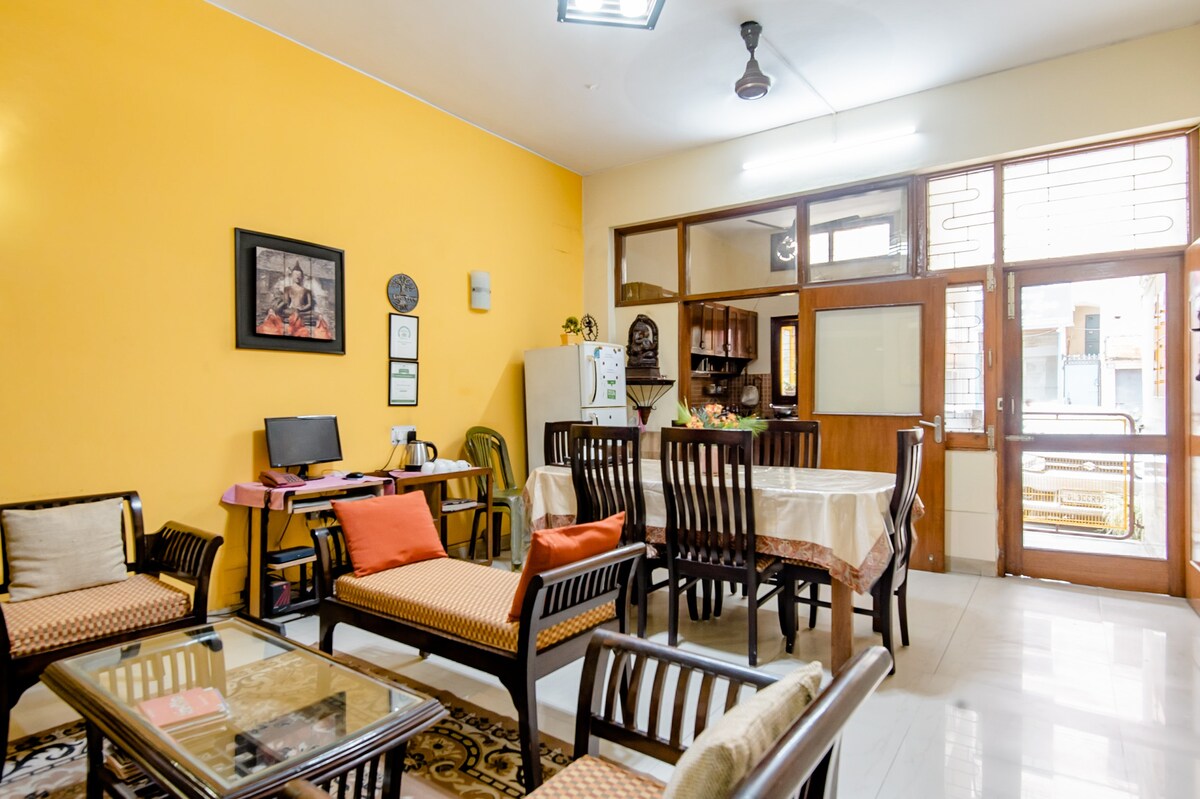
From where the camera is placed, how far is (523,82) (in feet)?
14.7

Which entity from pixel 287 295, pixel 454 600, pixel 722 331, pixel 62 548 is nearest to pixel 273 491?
pixel 62 548

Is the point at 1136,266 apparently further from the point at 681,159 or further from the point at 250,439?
the point at 250,439

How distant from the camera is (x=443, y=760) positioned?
207cm

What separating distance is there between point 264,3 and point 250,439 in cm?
248

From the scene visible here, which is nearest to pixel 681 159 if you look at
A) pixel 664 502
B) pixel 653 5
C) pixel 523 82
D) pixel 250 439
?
pixel 523 82

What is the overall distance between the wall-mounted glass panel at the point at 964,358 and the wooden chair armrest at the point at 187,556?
4649mm

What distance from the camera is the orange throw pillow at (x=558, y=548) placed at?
200 centimetres

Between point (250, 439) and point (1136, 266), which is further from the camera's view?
point (1136, 266)

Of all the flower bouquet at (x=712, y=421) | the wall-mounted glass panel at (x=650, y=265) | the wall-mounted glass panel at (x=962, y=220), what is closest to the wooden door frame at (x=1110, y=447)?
the wall-mounted glass panel at (x=962, y=220)

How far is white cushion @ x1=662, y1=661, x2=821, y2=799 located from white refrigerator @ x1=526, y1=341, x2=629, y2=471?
4138 millimetres

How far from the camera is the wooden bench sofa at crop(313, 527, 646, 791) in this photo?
195 cm

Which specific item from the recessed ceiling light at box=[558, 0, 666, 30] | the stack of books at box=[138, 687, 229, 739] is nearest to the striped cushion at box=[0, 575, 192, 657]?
the stack of books at box=[138, 687, 229, 739]

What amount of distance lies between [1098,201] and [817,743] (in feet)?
15.8

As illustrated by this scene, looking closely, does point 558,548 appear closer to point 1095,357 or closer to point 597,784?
point 597,784
